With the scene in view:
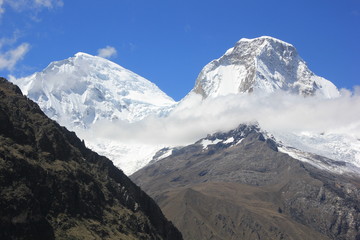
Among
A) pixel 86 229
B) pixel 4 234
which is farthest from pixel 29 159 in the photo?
pixel 4 234

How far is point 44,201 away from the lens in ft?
617

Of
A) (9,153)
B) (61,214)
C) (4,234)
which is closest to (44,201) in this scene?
(61,214)

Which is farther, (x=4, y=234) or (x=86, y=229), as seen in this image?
(x=86, y=229)

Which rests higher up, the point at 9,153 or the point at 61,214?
the point at 9,153

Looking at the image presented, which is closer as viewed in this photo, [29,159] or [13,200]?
[13,200]

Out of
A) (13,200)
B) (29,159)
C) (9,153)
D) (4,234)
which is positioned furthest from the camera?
(29,159)

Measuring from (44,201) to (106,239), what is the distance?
25008mm

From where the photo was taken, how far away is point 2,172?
175 metres

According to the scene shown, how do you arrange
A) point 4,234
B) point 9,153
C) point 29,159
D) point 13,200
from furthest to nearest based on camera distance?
point 29,159
point 9,153
point 13,200
point 4,234

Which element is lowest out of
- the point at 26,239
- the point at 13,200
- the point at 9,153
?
the point at 26,239

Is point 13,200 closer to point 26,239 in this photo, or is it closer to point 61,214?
point 26,239

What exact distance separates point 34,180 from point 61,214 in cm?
1435

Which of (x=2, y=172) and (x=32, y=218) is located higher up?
(x=2, y=172)

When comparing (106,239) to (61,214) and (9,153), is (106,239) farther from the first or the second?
(9,153)
